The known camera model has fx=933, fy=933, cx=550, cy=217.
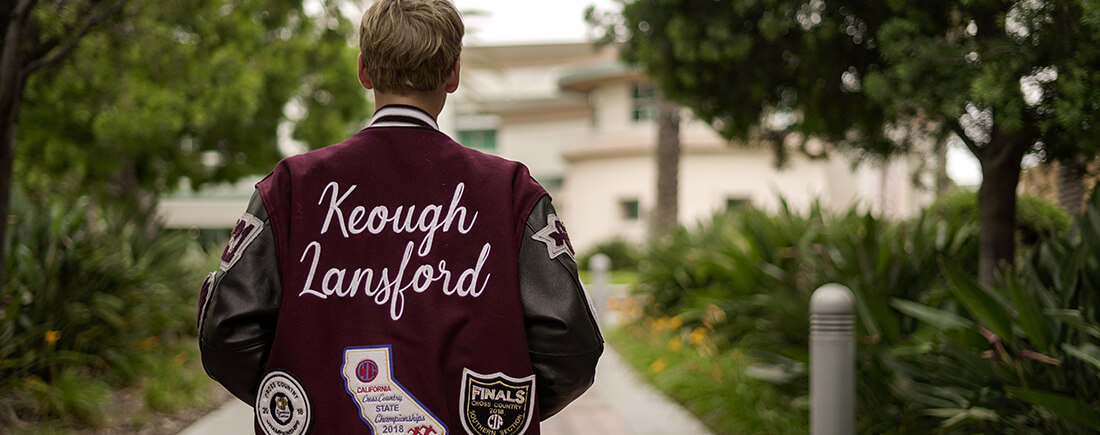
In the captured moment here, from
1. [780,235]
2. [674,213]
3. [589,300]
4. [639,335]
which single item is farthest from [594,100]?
[589,300]

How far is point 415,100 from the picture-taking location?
2051 millimetres

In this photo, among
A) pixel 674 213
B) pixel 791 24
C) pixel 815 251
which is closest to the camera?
pixel 791 24

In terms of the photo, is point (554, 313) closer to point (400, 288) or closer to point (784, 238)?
point (400, 288)

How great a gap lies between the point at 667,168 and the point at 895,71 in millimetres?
11669

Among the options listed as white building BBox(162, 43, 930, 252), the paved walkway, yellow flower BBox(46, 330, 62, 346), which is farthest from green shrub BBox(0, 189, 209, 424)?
white building BBox(162, 43, 930, 252)

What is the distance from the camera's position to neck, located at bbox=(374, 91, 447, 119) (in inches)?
80.5

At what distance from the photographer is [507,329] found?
193 centimetres

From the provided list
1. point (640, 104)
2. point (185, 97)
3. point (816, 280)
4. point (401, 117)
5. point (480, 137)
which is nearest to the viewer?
point (401, 117)

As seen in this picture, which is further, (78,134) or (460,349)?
(78,134)

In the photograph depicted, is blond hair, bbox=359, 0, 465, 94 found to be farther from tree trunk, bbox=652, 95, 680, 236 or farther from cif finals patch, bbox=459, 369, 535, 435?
tree trunk, bbox=652, 95, 680, 236

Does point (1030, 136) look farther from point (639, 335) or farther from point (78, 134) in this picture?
point (78, 134)

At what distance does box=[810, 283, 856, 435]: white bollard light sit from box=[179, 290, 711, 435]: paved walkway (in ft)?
7.70

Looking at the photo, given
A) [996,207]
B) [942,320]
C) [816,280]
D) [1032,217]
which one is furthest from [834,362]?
[1032,217]

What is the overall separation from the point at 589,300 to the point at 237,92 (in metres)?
12.0
